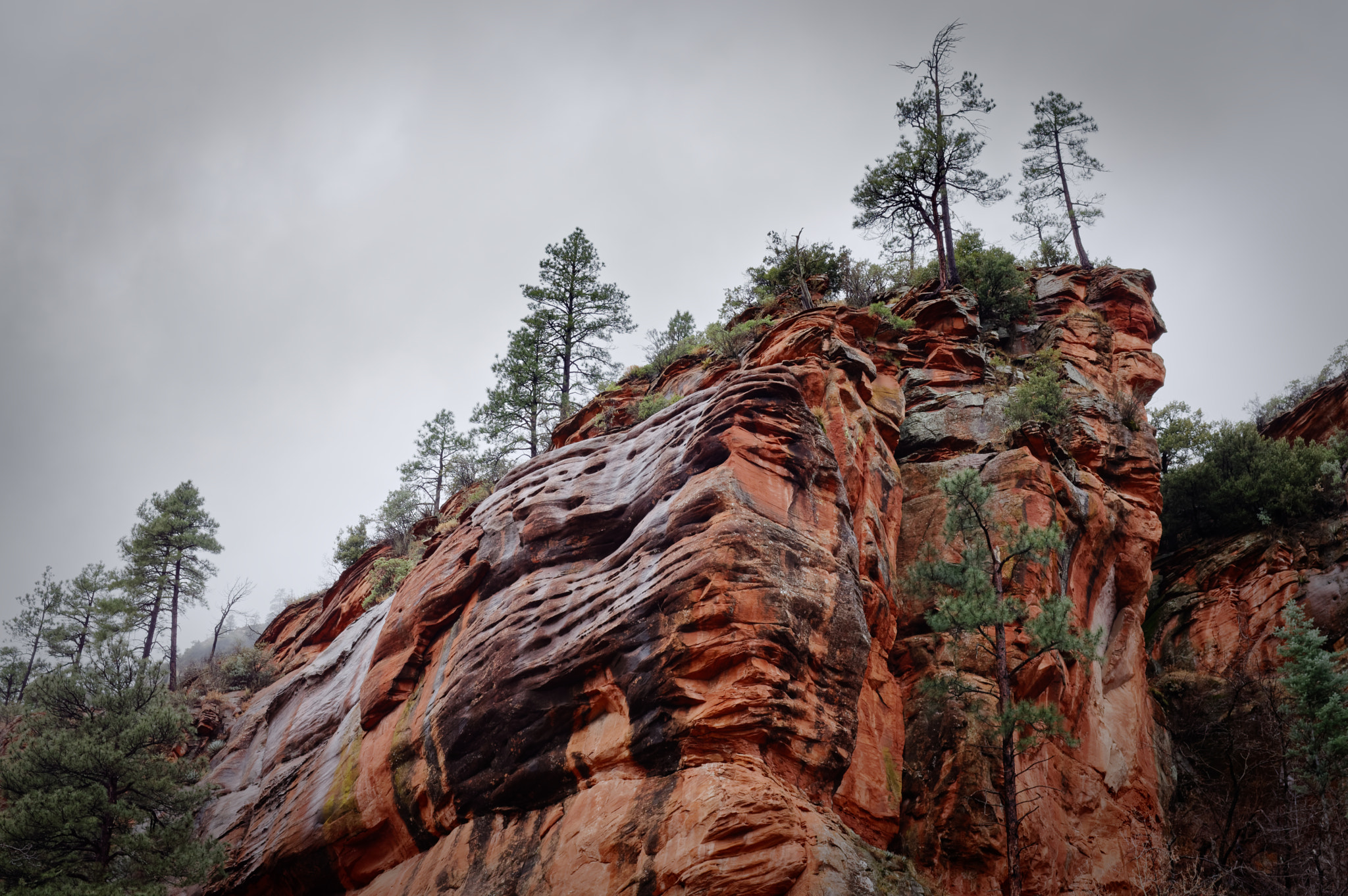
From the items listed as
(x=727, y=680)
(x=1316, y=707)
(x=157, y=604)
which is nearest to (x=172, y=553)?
(x=157, y=604)

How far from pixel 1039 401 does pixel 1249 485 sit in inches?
405

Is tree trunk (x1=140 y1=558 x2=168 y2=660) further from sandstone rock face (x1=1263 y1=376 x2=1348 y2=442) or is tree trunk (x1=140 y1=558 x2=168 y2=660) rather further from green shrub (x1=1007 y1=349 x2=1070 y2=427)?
sandstone rock face (x1=1263 y1=376 x2=1348 y2=442)

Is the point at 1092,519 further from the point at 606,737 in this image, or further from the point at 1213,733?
the point at 606,737

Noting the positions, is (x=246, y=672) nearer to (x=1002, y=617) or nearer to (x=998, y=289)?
(x=1002, y=617)

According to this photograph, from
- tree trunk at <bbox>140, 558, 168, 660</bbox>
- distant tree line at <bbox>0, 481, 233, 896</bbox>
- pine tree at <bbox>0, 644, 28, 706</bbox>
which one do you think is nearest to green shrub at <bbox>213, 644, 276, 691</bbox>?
tree trunk at <bbox>140, 558, 168, 660</bbox>

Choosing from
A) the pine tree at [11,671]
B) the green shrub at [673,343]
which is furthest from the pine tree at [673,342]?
the pine tree at [11,671]

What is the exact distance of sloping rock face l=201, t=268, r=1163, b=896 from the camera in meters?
12.9

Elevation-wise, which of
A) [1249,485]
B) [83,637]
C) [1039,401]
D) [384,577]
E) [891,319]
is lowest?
[384,577]

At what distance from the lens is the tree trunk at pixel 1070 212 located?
3759cm

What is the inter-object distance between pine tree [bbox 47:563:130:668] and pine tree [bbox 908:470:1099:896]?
36471mm

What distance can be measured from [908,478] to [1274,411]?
24.7 metres

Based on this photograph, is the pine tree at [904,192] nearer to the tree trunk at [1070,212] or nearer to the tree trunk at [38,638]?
the tree trunk at [1070,212]

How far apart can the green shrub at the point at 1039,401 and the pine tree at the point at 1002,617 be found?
209 inches

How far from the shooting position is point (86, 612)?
40344 millimetres
